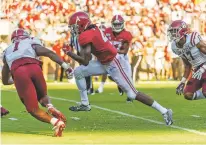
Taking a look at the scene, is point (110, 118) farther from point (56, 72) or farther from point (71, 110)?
point (56, 72)

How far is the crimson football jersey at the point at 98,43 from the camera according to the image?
977 cm

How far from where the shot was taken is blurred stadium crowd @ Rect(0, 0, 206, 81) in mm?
28562

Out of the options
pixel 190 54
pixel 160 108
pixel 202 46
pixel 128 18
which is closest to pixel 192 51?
pixel 190 54

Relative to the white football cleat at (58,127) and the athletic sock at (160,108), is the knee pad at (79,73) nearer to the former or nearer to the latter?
the athletic sock at (160,108)

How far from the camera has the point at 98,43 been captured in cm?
1002

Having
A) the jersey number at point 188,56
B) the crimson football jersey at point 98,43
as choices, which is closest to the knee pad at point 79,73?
the crimson football jersey at point 98,43

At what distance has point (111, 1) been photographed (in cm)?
2964

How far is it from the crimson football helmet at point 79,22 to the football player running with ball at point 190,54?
3.64ft

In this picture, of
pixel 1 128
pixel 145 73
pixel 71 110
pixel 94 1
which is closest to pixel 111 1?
pixel 94 1

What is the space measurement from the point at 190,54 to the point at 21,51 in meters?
2.85

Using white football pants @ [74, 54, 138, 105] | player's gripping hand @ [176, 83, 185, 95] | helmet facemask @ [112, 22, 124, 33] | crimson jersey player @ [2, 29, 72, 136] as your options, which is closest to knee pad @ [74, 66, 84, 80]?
white football pants @ [74, 54, 138, 105]

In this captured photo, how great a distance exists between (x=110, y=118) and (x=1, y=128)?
77.7 inches

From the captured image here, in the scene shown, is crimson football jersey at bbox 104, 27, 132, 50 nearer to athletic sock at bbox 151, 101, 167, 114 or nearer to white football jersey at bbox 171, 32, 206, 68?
white football jersey at bbox 171, 32, 206, 68

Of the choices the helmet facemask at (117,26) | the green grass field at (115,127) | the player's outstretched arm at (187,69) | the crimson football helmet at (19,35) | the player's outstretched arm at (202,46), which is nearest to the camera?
the green grass field at (115,127)
